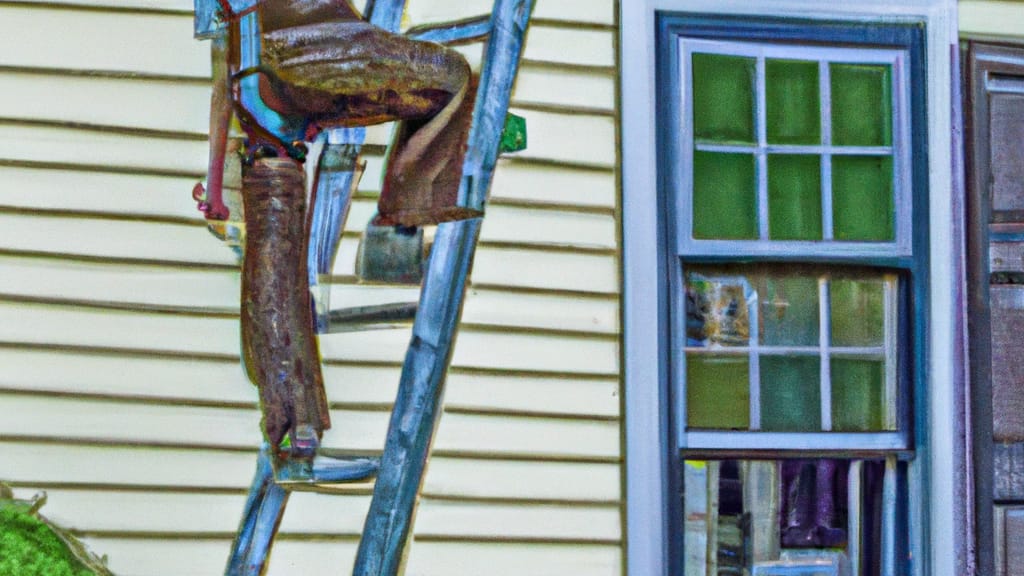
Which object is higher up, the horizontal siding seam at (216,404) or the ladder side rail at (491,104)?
the ladder side rail at (491,104)

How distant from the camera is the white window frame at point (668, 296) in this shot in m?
2.78

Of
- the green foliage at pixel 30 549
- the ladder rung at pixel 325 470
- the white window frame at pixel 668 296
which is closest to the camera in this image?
the green foliage at pixel 30 549

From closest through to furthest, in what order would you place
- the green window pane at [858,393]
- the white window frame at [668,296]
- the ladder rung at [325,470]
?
the ladder rung at [325,470]
the white window frame at [668,296]
the green window pane at [858,393]

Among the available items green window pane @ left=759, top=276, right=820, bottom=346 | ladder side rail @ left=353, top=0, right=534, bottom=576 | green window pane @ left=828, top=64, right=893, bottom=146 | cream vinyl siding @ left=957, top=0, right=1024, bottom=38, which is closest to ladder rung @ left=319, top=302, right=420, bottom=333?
ladder side rail @ left=353, top=0, right=534, bottom=576

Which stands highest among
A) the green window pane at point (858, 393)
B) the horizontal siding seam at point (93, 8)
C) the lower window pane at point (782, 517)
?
the horizontal siding seam at point (93, 8)

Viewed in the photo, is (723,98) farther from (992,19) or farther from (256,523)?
(256,523)

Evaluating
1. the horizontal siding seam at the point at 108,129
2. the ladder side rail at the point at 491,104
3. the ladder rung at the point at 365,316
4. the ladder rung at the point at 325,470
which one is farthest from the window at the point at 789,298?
the horizontal siding seam at the point at 108,129

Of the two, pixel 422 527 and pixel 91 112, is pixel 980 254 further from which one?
pixel 91 112

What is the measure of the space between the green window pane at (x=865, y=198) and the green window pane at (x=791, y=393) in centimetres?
40

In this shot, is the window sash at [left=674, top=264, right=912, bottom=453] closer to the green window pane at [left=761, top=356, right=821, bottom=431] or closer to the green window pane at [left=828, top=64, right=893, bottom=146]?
the green window pane at [left=761, top=356, right=821, bottom=431]

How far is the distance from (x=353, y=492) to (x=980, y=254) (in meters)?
1.90

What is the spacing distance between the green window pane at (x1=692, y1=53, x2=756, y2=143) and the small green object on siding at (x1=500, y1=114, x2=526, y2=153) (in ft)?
1.63

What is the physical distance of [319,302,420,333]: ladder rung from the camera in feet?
8.90

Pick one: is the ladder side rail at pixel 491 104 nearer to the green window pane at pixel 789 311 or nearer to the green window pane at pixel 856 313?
the green window pane at pixel 789 311
